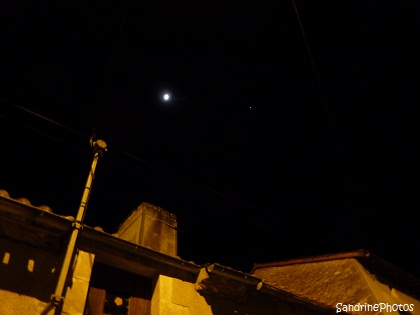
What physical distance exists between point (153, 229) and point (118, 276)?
67.7 inches

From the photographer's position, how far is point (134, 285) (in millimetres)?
6340

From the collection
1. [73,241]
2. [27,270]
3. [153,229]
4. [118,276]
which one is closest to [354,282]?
[153,229]

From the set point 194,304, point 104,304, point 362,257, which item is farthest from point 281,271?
point 104,304

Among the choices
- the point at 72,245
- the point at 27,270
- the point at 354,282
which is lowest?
the point at 27,270

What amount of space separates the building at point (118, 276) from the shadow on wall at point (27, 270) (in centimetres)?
1

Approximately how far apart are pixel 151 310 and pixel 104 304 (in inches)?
36.0

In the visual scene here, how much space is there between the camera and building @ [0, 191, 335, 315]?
4.86m

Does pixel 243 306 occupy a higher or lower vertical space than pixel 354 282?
lower

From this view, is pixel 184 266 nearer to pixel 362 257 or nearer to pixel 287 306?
pixel 287 306

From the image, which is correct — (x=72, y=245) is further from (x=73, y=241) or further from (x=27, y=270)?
(x=27, y=270)

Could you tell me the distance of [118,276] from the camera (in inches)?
246

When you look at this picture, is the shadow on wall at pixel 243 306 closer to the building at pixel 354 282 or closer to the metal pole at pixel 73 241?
the building at pixel 354 282

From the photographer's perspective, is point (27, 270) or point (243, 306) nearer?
point (27, 270)

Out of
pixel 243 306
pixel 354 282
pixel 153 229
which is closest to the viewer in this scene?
pixel 243 306
